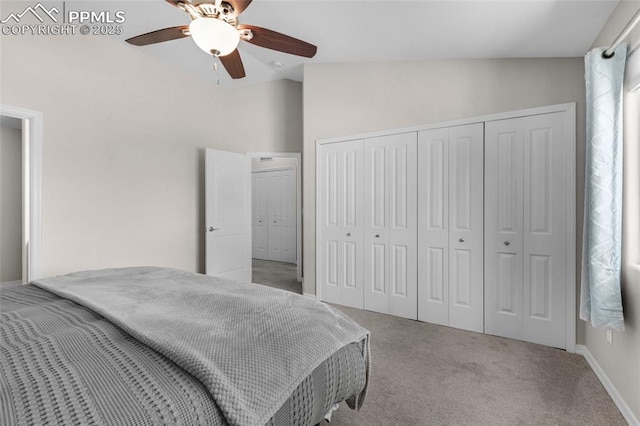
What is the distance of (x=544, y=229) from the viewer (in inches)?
105

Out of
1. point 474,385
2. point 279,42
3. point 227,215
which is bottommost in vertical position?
point 474,385

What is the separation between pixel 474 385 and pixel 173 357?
1.94 meters

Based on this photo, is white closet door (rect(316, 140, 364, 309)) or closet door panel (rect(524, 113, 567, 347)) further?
white closet door (rect(316, 140, 364, 309))

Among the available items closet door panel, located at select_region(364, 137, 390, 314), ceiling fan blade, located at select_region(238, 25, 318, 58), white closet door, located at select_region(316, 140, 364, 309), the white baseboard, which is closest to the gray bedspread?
the white baseboard

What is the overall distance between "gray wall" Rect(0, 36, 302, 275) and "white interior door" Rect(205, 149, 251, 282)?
233 mm

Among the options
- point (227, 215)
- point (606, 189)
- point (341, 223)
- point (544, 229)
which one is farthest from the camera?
point (227, 215)

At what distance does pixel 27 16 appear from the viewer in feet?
8.98

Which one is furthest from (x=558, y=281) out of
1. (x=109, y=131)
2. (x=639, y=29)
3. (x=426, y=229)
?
(x=109, y=131)

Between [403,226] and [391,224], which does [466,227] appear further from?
[391,224]

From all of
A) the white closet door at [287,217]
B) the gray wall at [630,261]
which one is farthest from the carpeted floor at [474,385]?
the white closet door at [287,217]

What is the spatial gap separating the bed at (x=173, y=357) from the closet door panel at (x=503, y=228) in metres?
1.98

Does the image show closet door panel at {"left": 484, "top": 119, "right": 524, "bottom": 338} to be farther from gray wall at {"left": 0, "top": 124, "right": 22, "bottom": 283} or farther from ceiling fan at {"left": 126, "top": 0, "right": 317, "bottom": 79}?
gray wall at {"left": 0, "top": 124, "right": 22, "bottom": 283}

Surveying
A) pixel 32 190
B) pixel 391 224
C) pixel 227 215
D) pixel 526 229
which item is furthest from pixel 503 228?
pixel 32 190

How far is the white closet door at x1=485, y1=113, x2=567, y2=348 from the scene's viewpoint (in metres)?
2.62
